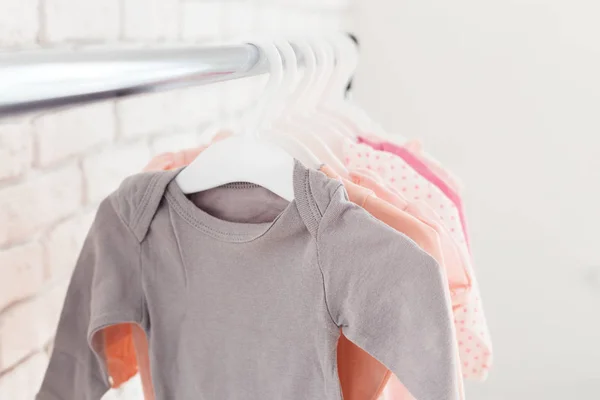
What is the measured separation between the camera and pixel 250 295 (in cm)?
59

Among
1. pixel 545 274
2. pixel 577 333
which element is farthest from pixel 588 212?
pixel 577 333

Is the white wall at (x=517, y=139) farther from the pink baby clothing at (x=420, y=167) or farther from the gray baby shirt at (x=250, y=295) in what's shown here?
the gray baby shirt at (x=250, y=295)

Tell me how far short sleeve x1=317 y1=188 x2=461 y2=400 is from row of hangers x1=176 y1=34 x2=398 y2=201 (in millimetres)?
72

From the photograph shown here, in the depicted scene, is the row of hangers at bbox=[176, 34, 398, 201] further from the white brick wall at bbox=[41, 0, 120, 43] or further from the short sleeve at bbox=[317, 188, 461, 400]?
the white brick wall at bbox=[41, 0, 120, 43]

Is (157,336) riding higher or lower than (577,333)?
higher

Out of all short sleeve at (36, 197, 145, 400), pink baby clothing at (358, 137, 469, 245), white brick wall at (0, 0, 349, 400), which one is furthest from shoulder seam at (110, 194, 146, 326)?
pink baby clothing at (358, 137, 469, 245)

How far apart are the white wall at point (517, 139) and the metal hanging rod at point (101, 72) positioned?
3.80ft

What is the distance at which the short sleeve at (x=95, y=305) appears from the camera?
604 millimetres

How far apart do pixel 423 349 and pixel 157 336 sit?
0.94 ft

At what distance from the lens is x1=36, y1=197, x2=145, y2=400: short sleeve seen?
604 millimetres

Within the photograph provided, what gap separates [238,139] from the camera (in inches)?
22.9

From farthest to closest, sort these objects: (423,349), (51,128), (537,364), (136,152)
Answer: (537,364) < (136,152) < (51,128) < (423,349)

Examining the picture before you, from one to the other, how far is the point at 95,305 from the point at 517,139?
4.11 ft

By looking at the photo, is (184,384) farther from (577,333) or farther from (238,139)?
(577,333)
